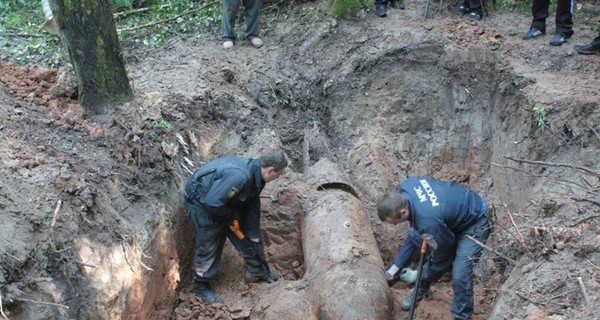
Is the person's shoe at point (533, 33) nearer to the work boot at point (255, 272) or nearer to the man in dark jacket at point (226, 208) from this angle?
the man in dark jacket at point (226, 208)

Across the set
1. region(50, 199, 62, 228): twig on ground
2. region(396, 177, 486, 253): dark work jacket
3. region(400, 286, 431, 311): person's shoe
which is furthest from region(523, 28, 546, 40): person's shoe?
region(50, 199, 62, 228): twig on ground

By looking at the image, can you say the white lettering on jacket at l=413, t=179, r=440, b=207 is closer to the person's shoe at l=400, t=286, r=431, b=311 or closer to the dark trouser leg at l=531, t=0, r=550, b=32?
the person's shoe at l=400, t=286, r=431, b=311

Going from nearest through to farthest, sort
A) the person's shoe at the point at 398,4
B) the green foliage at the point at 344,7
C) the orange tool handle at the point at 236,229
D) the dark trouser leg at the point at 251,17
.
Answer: the orange tool handle at the point at 236,229 → the dark trouser leg at the point at 251,17 → the green foliage at the point at 344,7 → the person's shoe at the point at 398,4

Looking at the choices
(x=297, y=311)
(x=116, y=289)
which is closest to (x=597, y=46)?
(x=297, y=311)

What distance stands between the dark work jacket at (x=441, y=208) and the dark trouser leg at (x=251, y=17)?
4.05m

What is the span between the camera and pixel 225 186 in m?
5.07

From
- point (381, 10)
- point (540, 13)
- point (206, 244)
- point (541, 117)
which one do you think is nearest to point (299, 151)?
point (206, 244)

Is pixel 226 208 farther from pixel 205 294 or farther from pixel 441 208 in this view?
pixel 441 208

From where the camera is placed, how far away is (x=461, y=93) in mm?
7461

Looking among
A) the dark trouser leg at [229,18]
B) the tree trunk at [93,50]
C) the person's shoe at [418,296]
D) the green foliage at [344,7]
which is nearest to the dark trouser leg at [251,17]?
the dark trouser leg at [229,18]

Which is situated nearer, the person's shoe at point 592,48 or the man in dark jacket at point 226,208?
the man in dark jacket at point 226,208

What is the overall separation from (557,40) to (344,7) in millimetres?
2874

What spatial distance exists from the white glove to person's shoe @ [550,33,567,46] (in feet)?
11.8

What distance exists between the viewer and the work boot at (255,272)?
591cm
